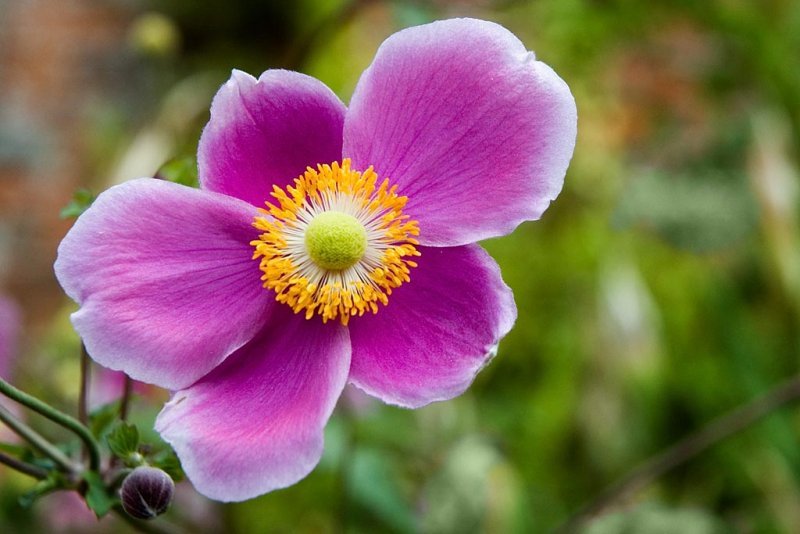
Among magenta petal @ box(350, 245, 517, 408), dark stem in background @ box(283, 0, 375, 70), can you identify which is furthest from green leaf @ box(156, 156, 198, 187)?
dark stem in background @ box(283, 0, 375, 70)

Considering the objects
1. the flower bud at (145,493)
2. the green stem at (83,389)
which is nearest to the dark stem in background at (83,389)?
the green stem at (83,389)

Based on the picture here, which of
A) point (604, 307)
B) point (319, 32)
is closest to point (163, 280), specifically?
point (319, 32)

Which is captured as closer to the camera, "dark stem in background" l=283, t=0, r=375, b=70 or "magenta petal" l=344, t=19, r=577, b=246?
"magenta petal" l=344, t=19, r=577, b=246

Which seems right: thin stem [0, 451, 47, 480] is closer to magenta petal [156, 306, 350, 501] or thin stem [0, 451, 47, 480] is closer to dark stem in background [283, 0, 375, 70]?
magenta petal [156, 306, 350, 501]

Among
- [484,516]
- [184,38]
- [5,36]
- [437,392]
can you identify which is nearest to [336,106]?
[437,392]

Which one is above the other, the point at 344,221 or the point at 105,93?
the point at 344,221

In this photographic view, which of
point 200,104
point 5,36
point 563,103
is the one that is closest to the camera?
point 563,103

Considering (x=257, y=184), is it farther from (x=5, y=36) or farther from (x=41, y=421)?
(x=5, y=36)
